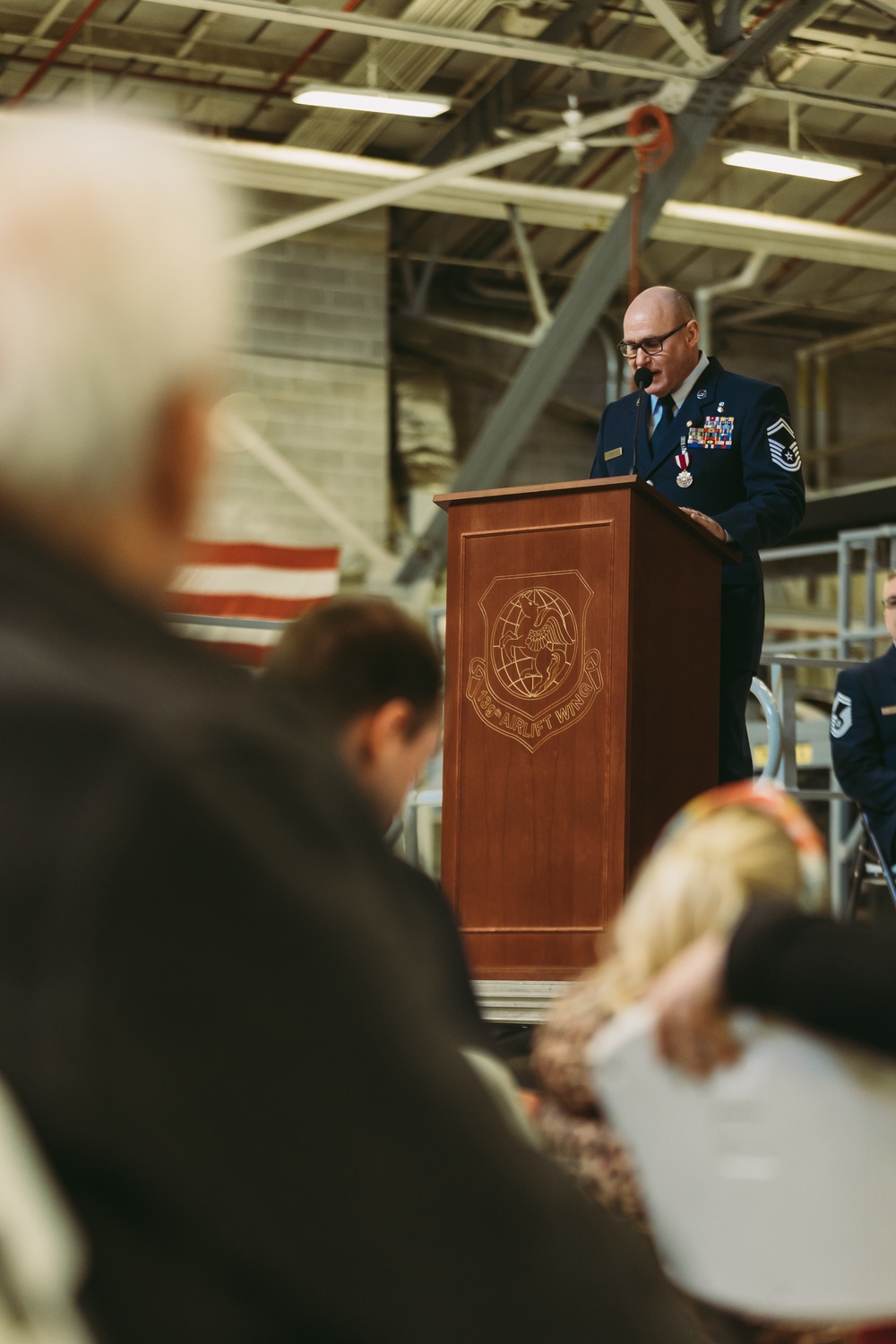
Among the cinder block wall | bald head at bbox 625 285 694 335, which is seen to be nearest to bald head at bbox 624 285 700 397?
bald head at bbox 625 285 694 335

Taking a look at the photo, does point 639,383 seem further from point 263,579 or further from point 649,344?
point 263,579

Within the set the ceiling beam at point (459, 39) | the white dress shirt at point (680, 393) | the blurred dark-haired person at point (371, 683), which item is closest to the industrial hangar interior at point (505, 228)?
the ceiling beam at point (459, 39)

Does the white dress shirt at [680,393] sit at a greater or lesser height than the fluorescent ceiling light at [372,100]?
lesser

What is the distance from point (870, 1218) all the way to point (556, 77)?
789cm

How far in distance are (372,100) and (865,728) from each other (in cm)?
443

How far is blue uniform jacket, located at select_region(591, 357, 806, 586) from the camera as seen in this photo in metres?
3.23

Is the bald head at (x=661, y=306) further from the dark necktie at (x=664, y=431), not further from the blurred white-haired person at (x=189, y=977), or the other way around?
the blurred white-haired person at (x=189, y=977)

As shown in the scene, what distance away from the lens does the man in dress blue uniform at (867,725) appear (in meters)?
4.33

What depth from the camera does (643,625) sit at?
2779 millimetres

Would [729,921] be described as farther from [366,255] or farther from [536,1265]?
[366,255]

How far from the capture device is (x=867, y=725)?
4.40 m

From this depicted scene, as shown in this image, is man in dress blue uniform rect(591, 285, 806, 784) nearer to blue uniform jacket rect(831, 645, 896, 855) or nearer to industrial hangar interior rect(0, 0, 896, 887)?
blue uniform jacket rect(831, 645, 896, 855)

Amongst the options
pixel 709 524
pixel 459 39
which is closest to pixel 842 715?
pixel 709 524

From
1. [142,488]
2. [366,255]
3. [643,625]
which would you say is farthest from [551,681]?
[366,255]
